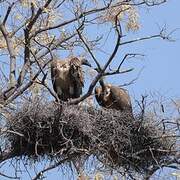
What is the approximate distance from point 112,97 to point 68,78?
0.75 metres

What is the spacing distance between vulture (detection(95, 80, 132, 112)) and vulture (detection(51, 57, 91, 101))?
34 cm

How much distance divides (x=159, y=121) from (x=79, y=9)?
2.43 metres

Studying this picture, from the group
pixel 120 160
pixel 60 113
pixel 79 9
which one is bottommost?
pixel 120 160

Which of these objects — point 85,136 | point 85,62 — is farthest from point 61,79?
point 85,136

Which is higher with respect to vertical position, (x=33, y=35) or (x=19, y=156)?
(x=33, y=35)

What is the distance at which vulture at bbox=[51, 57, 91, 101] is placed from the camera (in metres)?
14.3

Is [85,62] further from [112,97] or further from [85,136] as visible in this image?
[85,136]

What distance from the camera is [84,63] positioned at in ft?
48.7

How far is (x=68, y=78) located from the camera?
14.3 m

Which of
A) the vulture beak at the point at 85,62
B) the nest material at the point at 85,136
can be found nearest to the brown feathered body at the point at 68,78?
the vulture beak at the point at 85,62

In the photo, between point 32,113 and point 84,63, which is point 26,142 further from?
point 84,63

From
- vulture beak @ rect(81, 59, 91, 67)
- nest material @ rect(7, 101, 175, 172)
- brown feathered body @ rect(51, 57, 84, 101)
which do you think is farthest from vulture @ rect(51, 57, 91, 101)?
nest material @ rect(7, 101, 175, 172)

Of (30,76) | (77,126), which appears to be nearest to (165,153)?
(77,126)

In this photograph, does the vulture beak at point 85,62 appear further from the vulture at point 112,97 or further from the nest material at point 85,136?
the nest material at point 85,136
